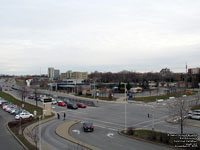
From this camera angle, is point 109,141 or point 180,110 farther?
point 180,110

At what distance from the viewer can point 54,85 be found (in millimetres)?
105062

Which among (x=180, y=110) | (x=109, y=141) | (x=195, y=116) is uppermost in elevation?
(x=180, y=110)

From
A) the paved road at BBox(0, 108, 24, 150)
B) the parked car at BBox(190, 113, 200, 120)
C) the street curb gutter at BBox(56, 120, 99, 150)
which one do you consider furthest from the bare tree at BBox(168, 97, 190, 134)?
the paved road at BBox(0, 108, 24, 150)

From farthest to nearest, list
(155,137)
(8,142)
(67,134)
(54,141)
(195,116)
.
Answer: (195,116)
(67,134)
(54,141)
(8,142)
(155,137)

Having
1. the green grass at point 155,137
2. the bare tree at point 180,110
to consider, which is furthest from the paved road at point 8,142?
the bare tree at point 180,110

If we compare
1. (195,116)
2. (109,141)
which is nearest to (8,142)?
(109,141)

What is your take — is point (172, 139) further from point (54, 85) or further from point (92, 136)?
point (54, 85)

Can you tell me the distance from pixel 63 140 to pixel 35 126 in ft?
25.2

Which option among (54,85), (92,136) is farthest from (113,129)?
(54,85)

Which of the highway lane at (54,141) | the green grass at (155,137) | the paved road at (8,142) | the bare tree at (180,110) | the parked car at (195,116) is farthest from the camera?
the parked car at (195,116)

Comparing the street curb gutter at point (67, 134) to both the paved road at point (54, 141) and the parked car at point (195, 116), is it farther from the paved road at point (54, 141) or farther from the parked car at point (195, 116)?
the parked car at point (195, 116)

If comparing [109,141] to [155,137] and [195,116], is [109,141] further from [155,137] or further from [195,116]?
[195,116]

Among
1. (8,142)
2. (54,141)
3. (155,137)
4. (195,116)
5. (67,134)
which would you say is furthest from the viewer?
(195,116)

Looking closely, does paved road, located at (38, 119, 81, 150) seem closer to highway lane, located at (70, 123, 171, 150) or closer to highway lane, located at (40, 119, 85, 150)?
highway lane, located at (40, 119, 85, 150)
